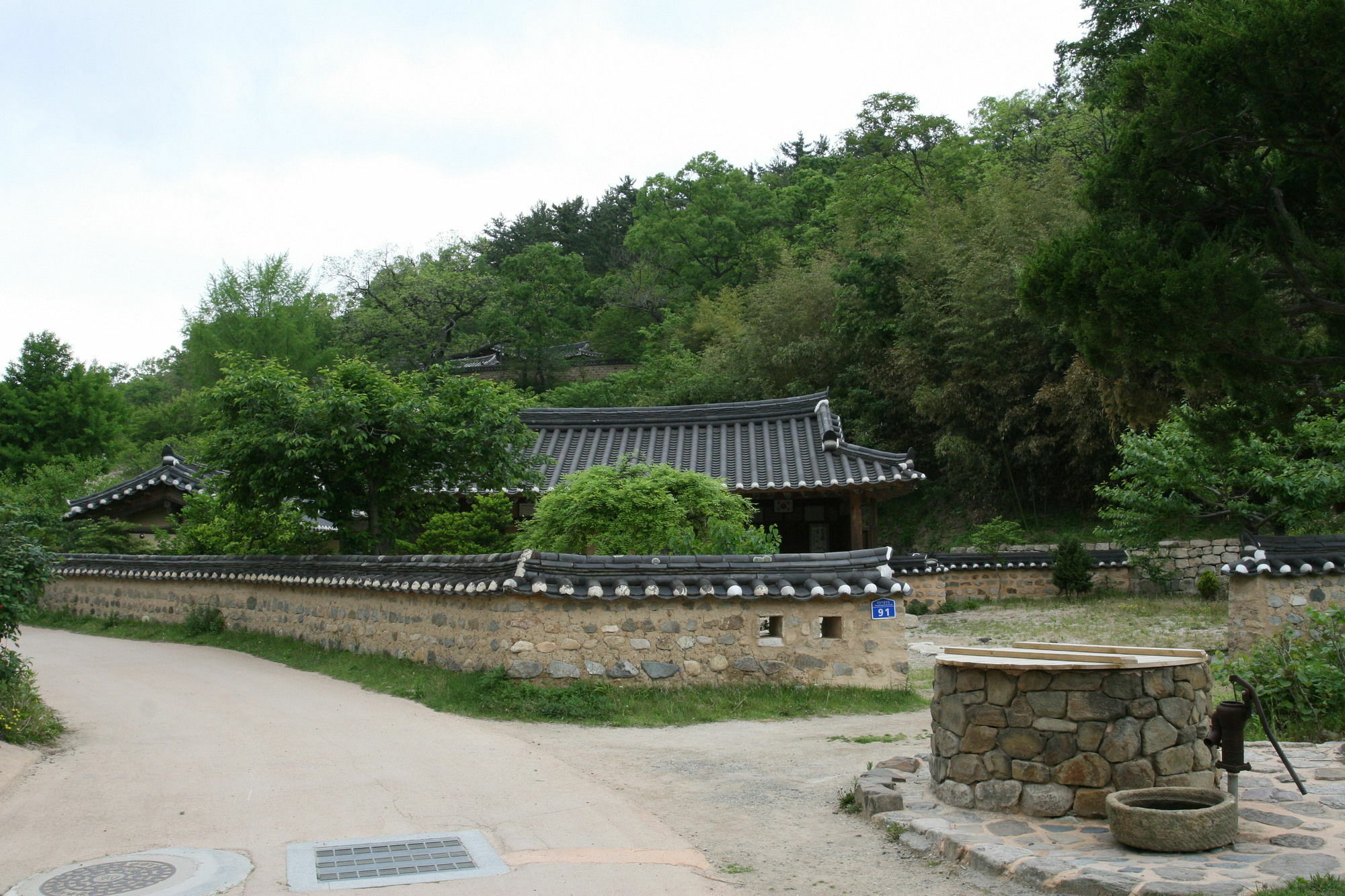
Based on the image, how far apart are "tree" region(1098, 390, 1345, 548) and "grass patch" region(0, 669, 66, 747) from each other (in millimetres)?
15028

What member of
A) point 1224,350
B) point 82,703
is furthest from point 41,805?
point 1224,350

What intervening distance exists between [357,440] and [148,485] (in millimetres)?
11069

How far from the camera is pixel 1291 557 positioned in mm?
11266

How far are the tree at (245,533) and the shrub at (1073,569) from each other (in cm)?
1506

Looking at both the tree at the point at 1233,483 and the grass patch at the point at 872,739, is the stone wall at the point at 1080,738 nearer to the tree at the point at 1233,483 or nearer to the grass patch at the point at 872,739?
the grass patch at the point at 872,739

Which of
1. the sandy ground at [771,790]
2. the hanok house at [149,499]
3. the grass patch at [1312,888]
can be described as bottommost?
the sandy ground at [771,790]

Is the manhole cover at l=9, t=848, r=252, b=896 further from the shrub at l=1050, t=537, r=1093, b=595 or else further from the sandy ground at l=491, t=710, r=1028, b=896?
the shrub at l=1050, t=537, r=1093, b=595

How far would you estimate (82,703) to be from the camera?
9250 mm

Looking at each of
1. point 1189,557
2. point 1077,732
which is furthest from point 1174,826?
point 1189,557

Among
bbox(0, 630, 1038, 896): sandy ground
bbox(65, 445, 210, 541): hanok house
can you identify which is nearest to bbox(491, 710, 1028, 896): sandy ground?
bbox(0, 630, 1038, 896): sandy ground

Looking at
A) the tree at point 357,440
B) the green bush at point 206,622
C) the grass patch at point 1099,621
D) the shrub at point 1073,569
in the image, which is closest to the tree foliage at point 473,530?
the tree at point 357,440

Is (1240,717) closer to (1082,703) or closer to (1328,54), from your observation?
(1082,703)

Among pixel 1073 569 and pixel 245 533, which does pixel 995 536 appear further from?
pixel 245 533

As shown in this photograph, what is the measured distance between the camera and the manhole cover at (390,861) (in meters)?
4.62
